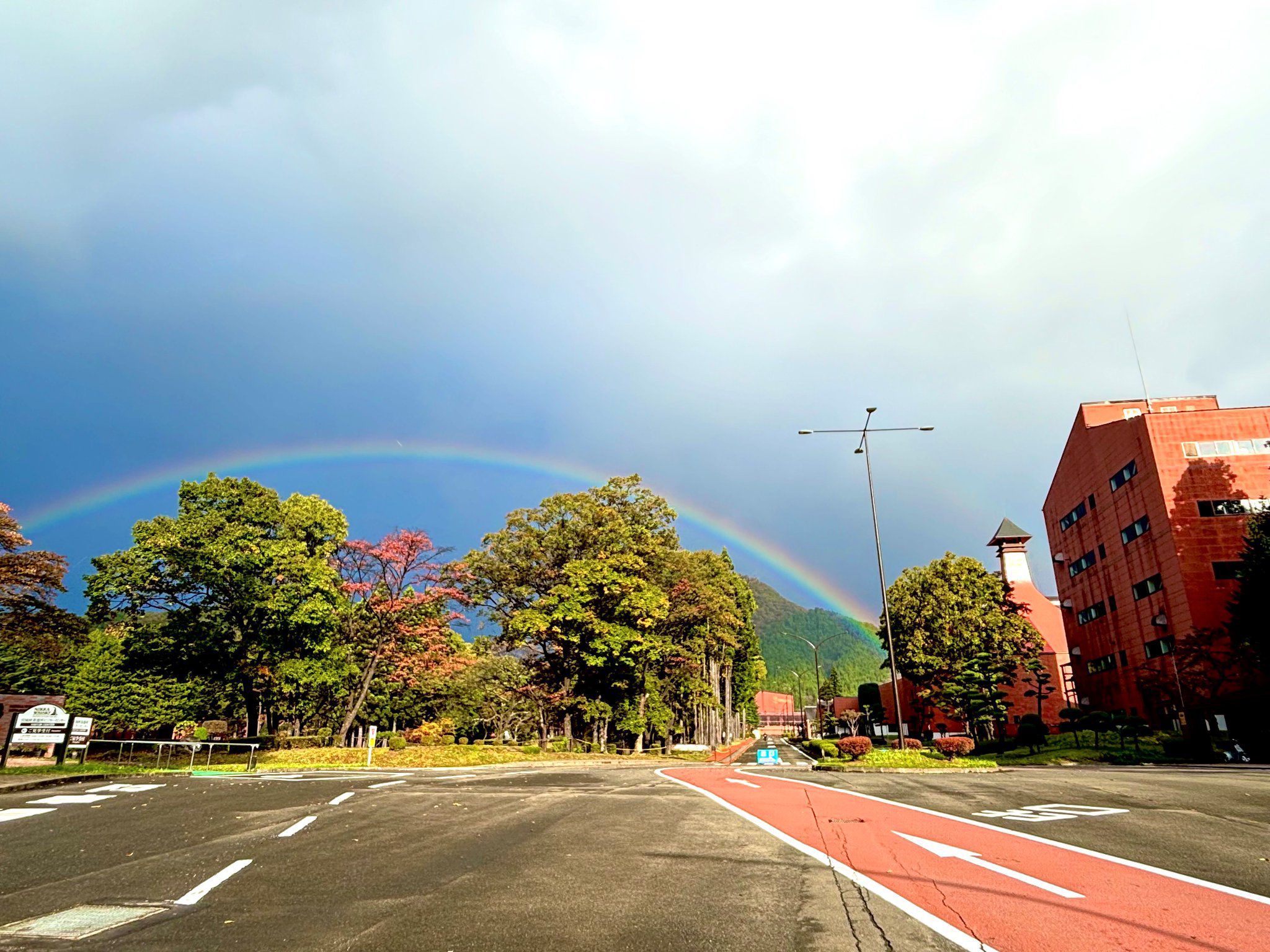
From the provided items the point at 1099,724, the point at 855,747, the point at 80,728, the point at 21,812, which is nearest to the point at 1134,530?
the point at 1099,724

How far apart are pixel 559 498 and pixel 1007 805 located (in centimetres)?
3054

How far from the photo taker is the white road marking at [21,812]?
34.1ft

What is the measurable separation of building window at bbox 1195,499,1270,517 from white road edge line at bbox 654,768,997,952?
4604 centimetres

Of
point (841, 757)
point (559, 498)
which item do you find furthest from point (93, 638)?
point (841, 757)

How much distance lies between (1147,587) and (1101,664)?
10973 millimetres

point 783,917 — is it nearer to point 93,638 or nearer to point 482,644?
point 93,638

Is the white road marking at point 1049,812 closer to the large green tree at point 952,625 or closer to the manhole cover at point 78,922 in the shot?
the manhole cover at point 78,922

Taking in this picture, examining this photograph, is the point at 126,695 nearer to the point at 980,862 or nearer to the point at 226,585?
the point at 226,585

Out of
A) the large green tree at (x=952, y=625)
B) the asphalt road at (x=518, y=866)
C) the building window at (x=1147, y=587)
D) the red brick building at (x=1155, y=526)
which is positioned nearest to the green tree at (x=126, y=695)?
the asphalt road at (x=518, y=866)

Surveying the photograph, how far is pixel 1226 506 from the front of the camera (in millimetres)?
43188

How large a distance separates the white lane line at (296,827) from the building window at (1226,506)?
5039 centimetres

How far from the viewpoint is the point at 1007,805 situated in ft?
39.6

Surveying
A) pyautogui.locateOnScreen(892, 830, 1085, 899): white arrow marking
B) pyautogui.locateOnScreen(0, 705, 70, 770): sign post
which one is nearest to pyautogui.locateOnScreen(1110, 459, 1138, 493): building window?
pyautogui.locateOnScreen(892, 830, 1085, 899): white arrow marking

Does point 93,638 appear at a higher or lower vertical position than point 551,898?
higher
